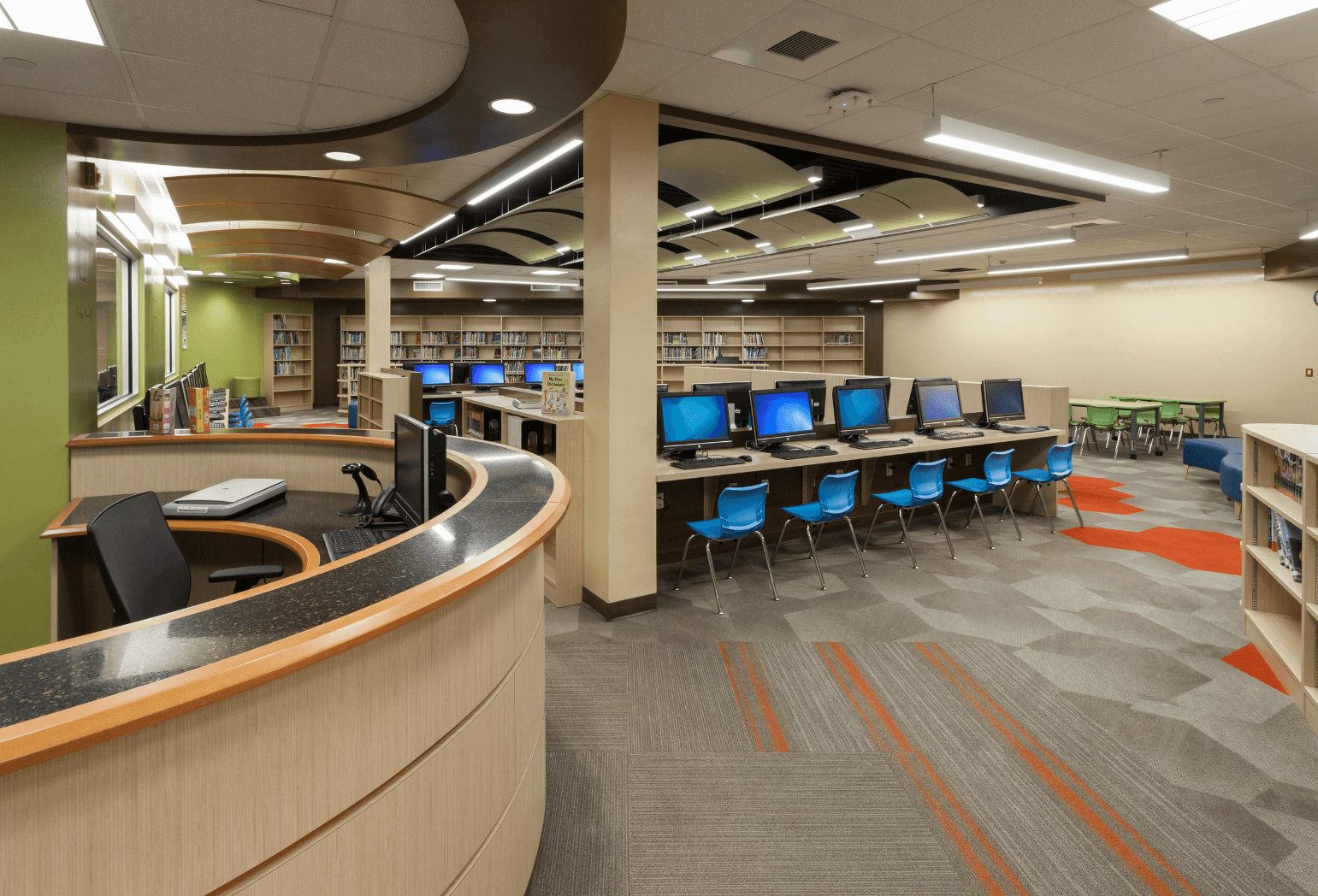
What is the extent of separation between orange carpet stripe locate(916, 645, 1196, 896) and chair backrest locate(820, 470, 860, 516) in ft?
5.33

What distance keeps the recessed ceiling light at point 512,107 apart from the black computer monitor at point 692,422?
2.02m

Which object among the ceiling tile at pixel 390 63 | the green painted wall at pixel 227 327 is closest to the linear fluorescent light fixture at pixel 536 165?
the ceiling tile at pixel 390 63

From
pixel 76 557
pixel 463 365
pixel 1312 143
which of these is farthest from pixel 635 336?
pixel 463 365

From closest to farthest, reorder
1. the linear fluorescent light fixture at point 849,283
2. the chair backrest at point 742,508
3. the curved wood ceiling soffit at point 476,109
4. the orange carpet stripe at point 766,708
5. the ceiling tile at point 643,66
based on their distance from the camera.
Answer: the curved wood ceiling soffit at point 476,109
the orange carpet stripe at point 766,708
the ceiling tile at point 643,66
the chair backrest at point 742,508
the linear fluorescent light fixture at point 849,283

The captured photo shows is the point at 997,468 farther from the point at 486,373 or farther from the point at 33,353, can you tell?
the point at 486,373

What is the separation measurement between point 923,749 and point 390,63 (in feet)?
11.7

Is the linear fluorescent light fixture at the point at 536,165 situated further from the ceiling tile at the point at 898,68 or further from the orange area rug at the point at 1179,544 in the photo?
the orange area rug at the point at 1179,544

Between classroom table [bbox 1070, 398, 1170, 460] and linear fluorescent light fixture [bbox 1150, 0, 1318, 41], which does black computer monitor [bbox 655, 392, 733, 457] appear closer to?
linear fluorescent light fixture [bbox 1150, 0, 1318, 41]

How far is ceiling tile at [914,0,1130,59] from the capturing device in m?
3.05

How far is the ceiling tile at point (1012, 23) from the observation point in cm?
305

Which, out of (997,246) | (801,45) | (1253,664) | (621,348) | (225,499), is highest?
(997,246)

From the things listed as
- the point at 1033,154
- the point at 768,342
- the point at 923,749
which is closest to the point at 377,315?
the point at 1033,154

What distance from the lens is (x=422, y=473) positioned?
2414 millimetres

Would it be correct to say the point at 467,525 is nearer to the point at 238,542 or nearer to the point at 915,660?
the point at 238,542
